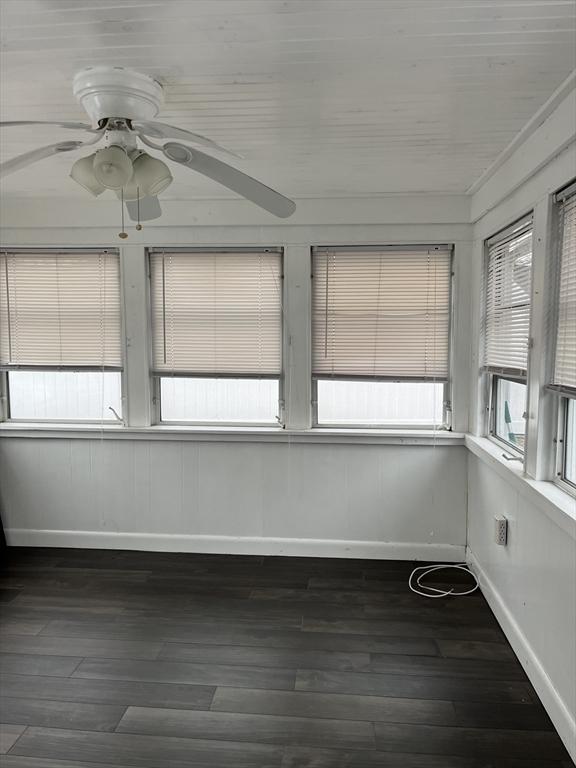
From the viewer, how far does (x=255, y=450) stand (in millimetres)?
3443

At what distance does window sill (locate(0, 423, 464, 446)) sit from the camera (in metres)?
3.32

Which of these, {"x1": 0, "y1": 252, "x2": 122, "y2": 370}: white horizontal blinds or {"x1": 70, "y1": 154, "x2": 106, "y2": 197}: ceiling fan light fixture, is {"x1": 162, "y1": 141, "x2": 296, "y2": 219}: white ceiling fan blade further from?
{"x1": 0, "y1": 252, "x2": 122, "y2": 370}: white horizontal blinds

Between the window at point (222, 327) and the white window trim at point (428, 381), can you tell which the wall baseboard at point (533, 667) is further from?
the window at point (222, 327)

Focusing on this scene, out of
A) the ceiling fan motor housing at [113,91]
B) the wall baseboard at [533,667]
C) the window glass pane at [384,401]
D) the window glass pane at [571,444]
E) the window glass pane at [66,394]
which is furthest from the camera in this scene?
the window glass pane at [66,394]

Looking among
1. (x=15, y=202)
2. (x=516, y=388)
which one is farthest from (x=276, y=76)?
(x=15, y=202)

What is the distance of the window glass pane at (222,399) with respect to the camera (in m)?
3.49

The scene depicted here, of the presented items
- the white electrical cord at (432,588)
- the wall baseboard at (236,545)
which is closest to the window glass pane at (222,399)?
the wall baseboard at (236,545)

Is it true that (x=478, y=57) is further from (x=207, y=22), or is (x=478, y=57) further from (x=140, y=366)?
(x=140, y=366)

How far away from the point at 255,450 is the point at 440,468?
1.23 m

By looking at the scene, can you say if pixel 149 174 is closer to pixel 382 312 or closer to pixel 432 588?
pixel 382 312

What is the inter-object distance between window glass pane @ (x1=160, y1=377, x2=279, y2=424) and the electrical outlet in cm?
152

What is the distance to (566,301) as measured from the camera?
2.04m

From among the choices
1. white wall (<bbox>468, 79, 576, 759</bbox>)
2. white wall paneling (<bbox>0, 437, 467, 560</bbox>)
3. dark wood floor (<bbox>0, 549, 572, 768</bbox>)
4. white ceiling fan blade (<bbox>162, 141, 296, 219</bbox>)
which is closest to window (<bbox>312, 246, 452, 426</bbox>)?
white wall paneling (<bbox>0, 437, 467, 560</bbox>)

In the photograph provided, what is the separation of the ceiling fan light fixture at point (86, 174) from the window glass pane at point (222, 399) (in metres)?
1.84
